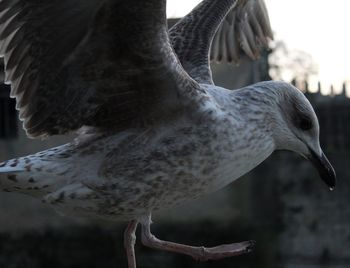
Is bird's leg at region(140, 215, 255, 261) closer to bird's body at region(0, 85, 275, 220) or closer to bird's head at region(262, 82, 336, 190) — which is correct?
bird's body at region(0, 85, 275, 220)

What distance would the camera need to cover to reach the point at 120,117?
2.54 m

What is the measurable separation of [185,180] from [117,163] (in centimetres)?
19

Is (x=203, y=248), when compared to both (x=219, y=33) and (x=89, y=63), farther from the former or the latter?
(x=219, y=33)

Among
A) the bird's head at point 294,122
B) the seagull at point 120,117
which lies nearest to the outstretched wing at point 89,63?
the seagull at point 120,117

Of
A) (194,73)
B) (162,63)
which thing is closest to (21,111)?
(162,63)

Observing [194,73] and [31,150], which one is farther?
[31,150]

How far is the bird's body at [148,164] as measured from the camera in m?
2.50

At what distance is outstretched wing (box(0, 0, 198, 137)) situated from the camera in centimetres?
234

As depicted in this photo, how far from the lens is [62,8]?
237 cm

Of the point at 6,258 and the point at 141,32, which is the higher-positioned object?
the point at 141,32

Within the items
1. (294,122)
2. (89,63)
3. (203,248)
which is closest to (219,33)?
(294,122)

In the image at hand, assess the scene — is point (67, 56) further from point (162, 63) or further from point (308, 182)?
point (308, 182)

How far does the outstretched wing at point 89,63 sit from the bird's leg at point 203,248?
357 mm

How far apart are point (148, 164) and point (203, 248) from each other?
0.35 metres
